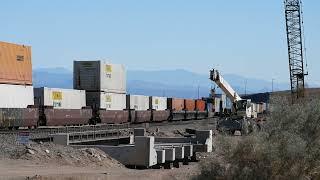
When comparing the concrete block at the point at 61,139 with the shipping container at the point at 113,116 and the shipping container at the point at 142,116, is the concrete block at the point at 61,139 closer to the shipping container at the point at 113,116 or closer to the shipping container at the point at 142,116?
the shipping container at the point at 113,116

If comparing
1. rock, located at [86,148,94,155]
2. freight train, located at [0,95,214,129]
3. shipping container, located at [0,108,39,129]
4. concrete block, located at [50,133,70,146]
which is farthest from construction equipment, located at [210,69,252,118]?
rock, located at [86,148,94,155]

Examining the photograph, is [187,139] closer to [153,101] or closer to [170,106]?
[153,101]

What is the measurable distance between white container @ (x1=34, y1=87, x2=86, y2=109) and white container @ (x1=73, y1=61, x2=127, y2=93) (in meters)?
2.23

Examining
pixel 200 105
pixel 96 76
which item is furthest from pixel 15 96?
pixel 200 105

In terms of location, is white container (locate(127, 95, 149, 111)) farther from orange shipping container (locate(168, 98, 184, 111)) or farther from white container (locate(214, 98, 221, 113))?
white container (locate(214, 98, 221, 113))

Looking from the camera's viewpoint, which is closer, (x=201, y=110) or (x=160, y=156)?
(x=160, y=156)

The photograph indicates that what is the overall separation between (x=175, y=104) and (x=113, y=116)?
23.9 metres

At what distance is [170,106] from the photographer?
7950 centimetres

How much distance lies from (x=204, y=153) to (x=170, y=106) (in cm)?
4253

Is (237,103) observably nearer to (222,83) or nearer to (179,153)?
(222,83)

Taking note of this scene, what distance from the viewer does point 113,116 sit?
190ft

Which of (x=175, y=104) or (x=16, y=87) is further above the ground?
(x=16, y=87)

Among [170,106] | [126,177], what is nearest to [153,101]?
[170,106]

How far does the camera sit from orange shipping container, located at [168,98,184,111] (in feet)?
261
